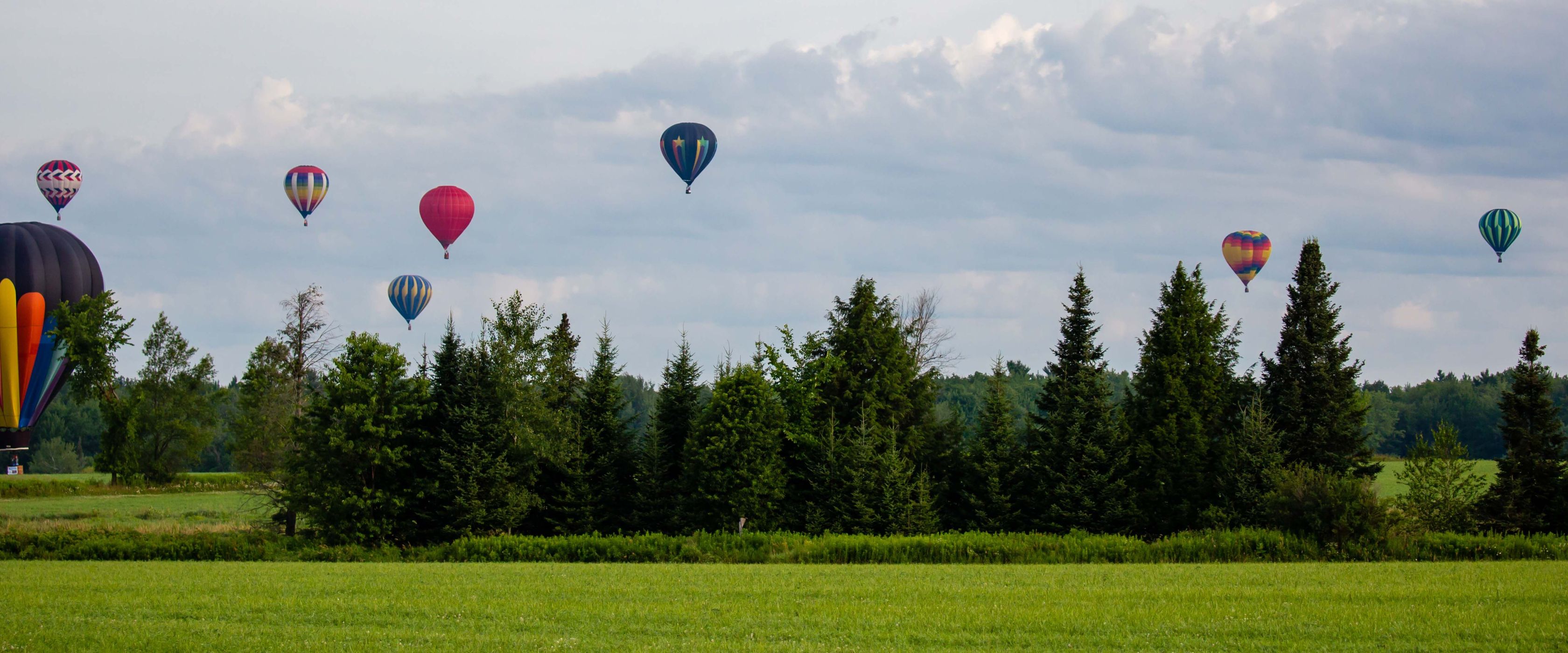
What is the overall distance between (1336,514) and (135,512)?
58.8 metres

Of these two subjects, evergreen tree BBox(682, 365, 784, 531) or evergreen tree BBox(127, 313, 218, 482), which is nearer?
evergreen tree BBox(682, 365, 784, 531)

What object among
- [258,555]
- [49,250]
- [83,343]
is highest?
[49,250]

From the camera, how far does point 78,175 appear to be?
84.2m

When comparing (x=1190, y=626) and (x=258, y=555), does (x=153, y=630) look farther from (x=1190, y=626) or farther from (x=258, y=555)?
(x=258, y=555)

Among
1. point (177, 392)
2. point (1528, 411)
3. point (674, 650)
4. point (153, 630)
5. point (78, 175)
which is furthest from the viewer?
point (177, 392)

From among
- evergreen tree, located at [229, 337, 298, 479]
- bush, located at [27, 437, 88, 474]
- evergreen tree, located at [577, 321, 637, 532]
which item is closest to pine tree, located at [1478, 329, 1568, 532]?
evergreen tree, located at [577, 321, 637, 532]

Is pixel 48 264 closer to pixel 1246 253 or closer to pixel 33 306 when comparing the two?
pixel 33 306

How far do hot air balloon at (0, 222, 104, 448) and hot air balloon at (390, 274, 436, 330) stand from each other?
85.9ft

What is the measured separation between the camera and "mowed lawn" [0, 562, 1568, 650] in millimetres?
18844

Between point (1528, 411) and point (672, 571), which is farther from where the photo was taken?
point (1528, 411)

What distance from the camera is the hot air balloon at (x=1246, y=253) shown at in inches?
2486

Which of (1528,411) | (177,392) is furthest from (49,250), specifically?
(1528,411)

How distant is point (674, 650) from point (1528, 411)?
135 ft

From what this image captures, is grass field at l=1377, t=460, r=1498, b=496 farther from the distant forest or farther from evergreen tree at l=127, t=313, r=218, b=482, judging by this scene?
evergreen tree at l=127, t=313, r=218, b=482
